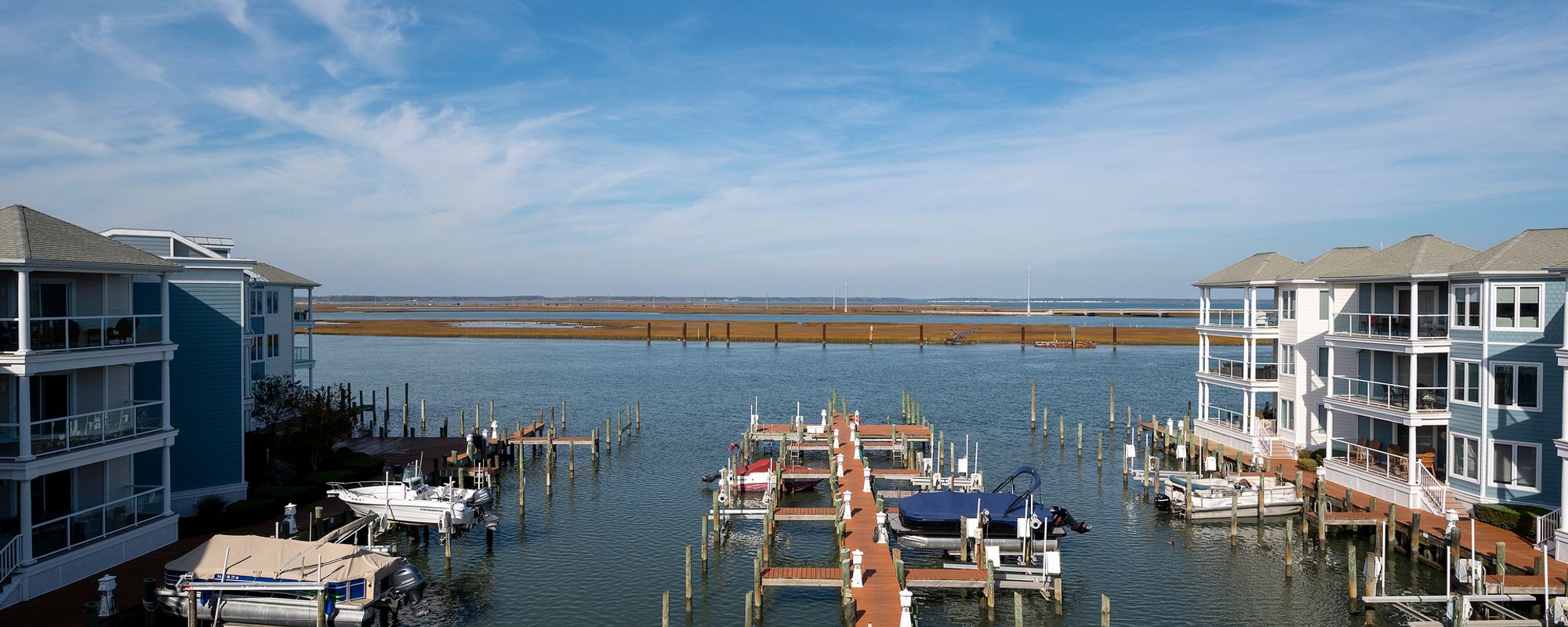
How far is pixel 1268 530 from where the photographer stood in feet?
114

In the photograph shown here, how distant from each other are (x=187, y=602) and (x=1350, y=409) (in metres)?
37.7

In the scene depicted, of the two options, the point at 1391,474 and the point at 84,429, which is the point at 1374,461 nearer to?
the point at 1391,474

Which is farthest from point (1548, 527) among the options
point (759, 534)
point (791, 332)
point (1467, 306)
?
point (791, 332)

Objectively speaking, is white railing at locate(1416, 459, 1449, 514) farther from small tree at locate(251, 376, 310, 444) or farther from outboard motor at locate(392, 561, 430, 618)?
small tree at locate(251, 376, 310, 444)

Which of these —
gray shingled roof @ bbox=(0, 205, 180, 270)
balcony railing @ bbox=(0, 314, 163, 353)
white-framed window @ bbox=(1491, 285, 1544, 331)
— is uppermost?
gray shingled roof @ bbox=(0, 205, 180, 270)

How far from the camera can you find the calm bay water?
26922 mm

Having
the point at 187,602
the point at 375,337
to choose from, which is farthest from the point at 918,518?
the point at 375,337

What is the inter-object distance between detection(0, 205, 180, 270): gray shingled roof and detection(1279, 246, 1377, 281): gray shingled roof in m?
42.7

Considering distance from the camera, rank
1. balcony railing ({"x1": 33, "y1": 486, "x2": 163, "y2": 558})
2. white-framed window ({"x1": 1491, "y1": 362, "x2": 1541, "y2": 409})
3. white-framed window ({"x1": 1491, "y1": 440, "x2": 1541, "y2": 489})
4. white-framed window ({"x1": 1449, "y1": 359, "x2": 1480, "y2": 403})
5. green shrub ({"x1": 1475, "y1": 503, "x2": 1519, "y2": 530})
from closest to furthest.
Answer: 1. balcony railing ({"x1": 33, "y1": 486, "x2": 163, "y2": 558})
2. green shrub ({"x1": 1475, "y1": 503, "x2": 1519, "y2": 530})
3. white-framed window ({"x1": 1491, "y1": 362, "x2": 1541, "y2": 409})
4. white-framed window ({"x1": 1491, "y1": 440, "x2": 1541, "y2": 489})
5. white-framed window ({"x1": 1449, "y1": 359, "x2": 1480, "y2": 403})

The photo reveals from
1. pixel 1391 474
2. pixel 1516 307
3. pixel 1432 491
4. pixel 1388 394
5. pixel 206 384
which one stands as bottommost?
pixel 1432 491

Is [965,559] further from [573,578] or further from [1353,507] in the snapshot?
[1353,507]

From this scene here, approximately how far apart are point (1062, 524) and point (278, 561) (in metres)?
23.0

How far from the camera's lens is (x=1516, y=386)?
1173 inches

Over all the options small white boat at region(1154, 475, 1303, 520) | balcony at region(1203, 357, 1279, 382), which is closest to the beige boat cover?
small white boat at region(1154, 475, 1303, 520)
